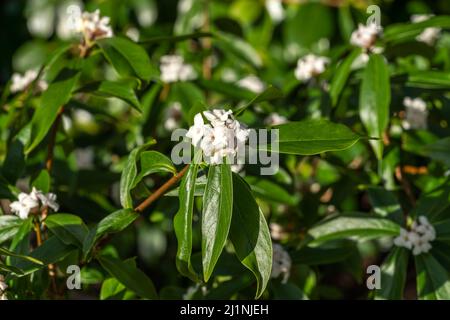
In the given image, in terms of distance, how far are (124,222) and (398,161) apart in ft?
2.35

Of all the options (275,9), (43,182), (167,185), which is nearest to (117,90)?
(43,182)

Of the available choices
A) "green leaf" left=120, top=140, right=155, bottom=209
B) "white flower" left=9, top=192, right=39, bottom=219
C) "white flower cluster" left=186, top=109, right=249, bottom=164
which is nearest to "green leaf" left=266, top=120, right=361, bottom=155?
"white flower cluster" left=186, top=109, right=249, bottom=164

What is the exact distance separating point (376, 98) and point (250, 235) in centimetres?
53

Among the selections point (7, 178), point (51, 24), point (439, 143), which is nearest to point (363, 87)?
point (439, 143)

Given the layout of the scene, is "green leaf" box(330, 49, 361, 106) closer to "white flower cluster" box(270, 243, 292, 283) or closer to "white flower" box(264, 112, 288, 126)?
"white flower" box(264, 112, 288, 126)

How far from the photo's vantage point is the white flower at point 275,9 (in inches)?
104

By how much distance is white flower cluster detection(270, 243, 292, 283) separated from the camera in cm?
148

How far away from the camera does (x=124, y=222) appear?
48.8 inches

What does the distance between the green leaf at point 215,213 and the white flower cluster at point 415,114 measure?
0.81m

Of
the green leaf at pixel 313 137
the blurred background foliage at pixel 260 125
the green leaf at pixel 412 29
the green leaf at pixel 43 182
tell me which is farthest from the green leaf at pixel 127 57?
the green leaf at pixel 412 29

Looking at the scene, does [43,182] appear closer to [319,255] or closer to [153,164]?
[153,164]

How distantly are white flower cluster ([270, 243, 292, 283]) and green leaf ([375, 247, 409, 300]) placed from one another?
0.18 m
